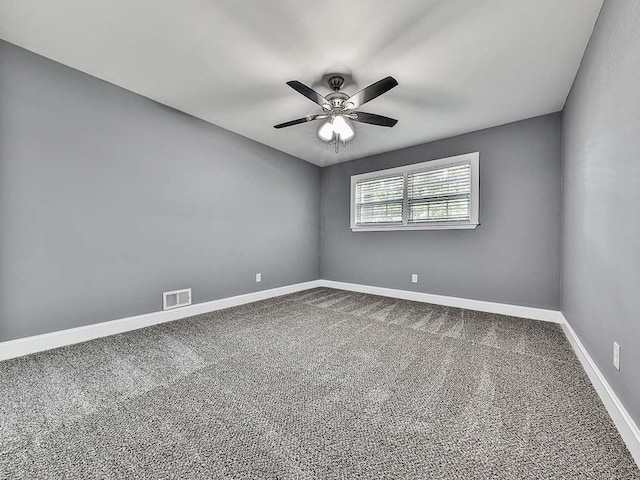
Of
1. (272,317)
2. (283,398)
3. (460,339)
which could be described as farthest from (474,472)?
(272,317)

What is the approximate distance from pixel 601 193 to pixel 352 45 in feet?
6.30

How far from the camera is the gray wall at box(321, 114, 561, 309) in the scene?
307 centimetres

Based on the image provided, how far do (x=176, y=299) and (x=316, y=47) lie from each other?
2.89 metres

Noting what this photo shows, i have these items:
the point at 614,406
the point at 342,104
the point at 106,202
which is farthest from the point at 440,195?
the point at 106,202

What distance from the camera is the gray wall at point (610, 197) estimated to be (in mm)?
1224

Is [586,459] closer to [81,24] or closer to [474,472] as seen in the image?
[474,472]

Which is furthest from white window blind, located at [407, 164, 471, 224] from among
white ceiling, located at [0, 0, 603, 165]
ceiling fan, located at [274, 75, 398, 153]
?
ceiling fan, located at [274, 75, 398, 153]

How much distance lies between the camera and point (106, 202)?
101 inches

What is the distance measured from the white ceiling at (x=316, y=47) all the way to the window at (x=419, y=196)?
0.86 metres

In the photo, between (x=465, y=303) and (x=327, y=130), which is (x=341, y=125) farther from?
(x=465, y=303)

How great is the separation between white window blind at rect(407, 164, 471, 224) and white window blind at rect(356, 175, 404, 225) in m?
0.19

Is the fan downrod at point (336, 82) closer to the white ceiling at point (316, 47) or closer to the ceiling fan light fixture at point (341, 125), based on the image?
the white ceiling at point (316, 47)

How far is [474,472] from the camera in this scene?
106 cm

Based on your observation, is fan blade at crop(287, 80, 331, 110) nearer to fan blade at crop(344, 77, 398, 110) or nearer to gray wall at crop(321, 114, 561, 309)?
fan blade at crop(344, 77, 398, 110)
